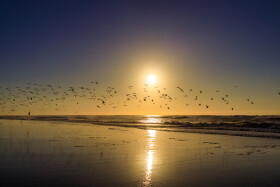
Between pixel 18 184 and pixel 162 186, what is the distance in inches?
221

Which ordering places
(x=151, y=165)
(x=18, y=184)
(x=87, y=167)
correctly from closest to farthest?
(x=18, y=184) < (x=87, y=167) < (x=151, y=165)

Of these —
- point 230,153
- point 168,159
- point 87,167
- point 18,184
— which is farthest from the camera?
point 230,153

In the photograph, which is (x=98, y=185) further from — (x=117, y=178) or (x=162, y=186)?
(x=162, y=186)

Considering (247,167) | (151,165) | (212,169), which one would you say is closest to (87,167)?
(151,165)

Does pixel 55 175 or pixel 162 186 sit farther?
pixel 55 175

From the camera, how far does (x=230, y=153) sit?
2138cm

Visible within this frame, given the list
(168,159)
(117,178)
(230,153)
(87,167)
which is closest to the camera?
(117,178)

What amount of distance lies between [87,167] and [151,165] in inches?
136

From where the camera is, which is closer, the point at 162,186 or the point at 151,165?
the point at 162,186

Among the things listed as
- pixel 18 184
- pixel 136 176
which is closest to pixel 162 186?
pixel 136 176

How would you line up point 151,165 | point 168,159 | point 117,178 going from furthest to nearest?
1. point 168,159
2. point 151,165
3. point 117,178

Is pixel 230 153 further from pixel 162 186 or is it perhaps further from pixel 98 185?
pixel 98 185

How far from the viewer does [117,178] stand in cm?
1311

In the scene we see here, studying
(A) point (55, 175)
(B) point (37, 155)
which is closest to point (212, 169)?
(A) point (55, 175)
